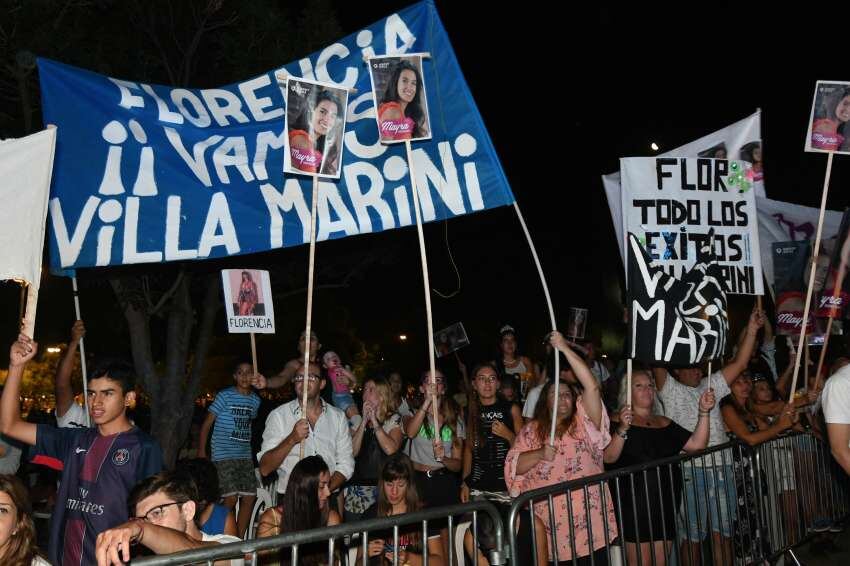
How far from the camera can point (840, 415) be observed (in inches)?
221

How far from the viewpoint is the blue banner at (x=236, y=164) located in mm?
6891

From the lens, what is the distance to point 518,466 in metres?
6.78

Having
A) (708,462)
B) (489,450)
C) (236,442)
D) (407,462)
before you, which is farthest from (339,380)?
(708,462)

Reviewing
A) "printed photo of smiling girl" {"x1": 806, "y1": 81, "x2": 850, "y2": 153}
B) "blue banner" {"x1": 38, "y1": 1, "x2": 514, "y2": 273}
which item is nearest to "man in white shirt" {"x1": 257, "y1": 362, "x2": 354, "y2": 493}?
"blue banner" {"x1": 38, "y1": 1, "x2": 514, "y2": 273}

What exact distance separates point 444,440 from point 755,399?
3898 mm

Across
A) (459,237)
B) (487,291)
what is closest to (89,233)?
(459,237)

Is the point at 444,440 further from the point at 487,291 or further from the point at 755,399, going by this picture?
the point at 487,291

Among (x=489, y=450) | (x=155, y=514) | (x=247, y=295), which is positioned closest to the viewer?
(x=155, y=514)

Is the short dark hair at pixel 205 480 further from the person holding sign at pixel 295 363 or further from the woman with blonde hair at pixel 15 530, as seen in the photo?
the woman with blonde hair at pixel 15 530

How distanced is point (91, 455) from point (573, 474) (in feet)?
11.3

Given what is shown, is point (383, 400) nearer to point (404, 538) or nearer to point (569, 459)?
point (404, 538)

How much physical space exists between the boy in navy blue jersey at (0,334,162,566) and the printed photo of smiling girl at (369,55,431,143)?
275 centimetres

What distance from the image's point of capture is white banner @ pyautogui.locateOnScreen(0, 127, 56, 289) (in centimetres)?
518

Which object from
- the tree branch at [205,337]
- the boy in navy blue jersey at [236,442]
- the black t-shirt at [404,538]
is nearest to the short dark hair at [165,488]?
the black t-shirt at [404,538]
